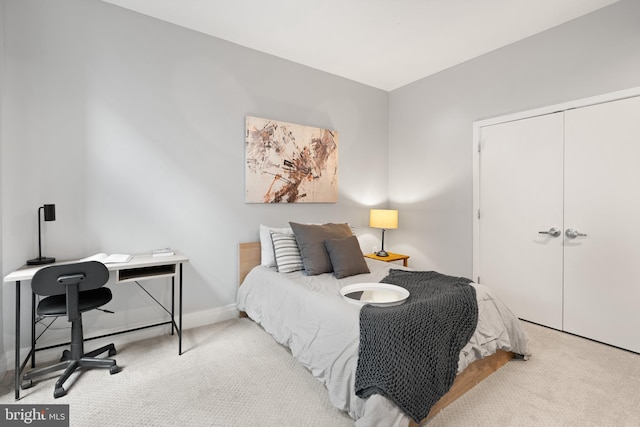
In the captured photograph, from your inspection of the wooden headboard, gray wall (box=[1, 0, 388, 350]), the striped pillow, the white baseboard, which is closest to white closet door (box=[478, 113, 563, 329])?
the striped pillow

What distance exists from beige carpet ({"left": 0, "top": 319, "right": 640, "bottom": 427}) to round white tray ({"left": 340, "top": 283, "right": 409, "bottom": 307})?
2.04 ft

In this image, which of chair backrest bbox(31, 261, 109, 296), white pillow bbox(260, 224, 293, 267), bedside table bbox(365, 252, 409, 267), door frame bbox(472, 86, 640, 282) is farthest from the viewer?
bedside table bbox(365, 252, 409, 267)

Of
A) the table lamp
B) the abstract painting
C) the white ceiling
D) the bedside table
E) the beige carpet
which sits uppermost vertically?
the white ceiling

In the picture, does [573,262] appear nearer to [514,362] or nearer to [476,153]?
[514,362]

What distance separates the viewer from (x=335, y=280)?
2.61 m

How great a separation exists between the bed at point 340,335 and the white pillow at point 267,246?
0.51 ft

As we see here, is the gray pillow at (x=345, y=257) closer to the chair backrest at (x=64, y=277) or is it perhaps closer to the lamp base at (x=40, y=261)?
the chair backrest at (x=64, y=277)

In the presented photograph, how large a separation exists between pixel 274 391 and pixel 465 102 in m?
3.49

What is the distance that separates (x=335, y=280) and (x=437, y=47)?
259 centimetres

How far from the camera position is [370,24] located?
2.79 metres

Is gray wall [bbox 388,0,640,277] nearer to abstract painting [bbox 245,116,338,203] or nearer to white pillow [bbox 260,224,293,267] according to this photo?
abstract painting [bbox 245,116,338,203]

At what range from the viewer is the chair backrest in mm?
1830

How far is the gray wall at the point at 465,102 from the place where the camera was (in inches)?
102

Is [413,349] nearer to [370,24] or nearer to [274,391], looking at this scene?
[274,391]
